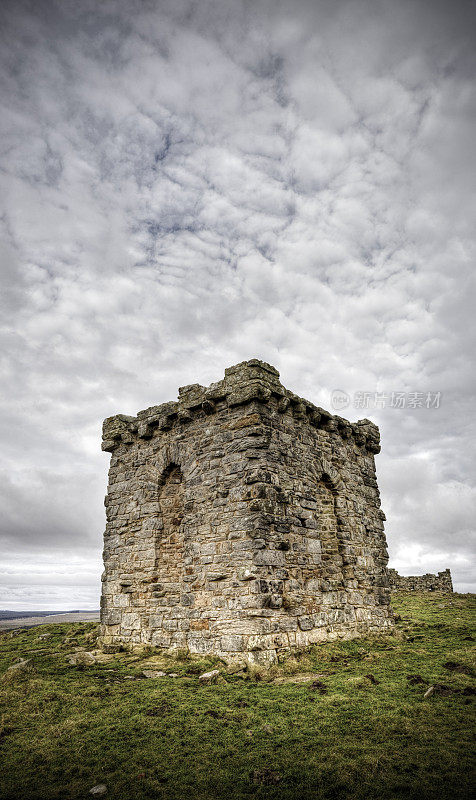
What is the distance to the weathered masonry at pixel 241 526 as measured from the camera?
900 centimetres

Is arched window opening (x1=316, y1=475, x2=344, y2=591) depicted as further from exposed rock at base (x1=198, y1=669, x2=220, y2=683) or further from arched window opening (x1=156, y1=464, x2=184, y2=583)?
exposed rock at base (x1=198, y1=669, x2=220, y2=683)

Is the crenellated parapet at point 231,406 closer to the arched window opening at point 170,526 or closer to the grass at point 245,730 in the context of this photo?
the arched window opening at point 170,526

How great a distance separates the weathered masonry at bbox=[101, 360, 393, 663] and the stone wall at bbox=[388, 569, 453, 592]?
12.5 meters

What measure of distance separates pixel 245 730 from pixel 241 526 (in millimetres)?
4084

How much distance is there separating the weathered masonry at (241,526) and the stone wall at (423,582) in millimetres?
12481

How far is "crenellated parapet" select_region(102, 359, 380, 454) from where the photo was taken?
10305mm

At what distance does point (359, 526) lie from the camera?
1284 cm

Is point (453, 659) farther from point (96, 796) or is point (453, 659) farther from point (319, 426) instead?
point (96, 796)

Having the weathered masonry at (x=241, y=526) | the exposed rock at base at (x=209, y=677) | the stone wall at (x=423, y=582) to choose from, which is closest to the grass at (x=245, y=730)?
the exposed rock at base at (x=209, y=677)

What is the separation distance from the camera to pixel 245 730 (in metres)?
5.32

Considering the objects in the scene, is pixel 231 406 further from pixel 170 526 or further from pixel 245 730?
pixel 245 730

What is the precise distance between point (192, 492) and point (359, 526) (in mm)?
5392

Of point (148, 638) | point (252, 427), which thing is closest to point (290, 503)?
point (252, 427)

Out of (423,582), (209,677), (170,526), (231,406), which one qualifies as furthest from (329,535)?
(423,582)
